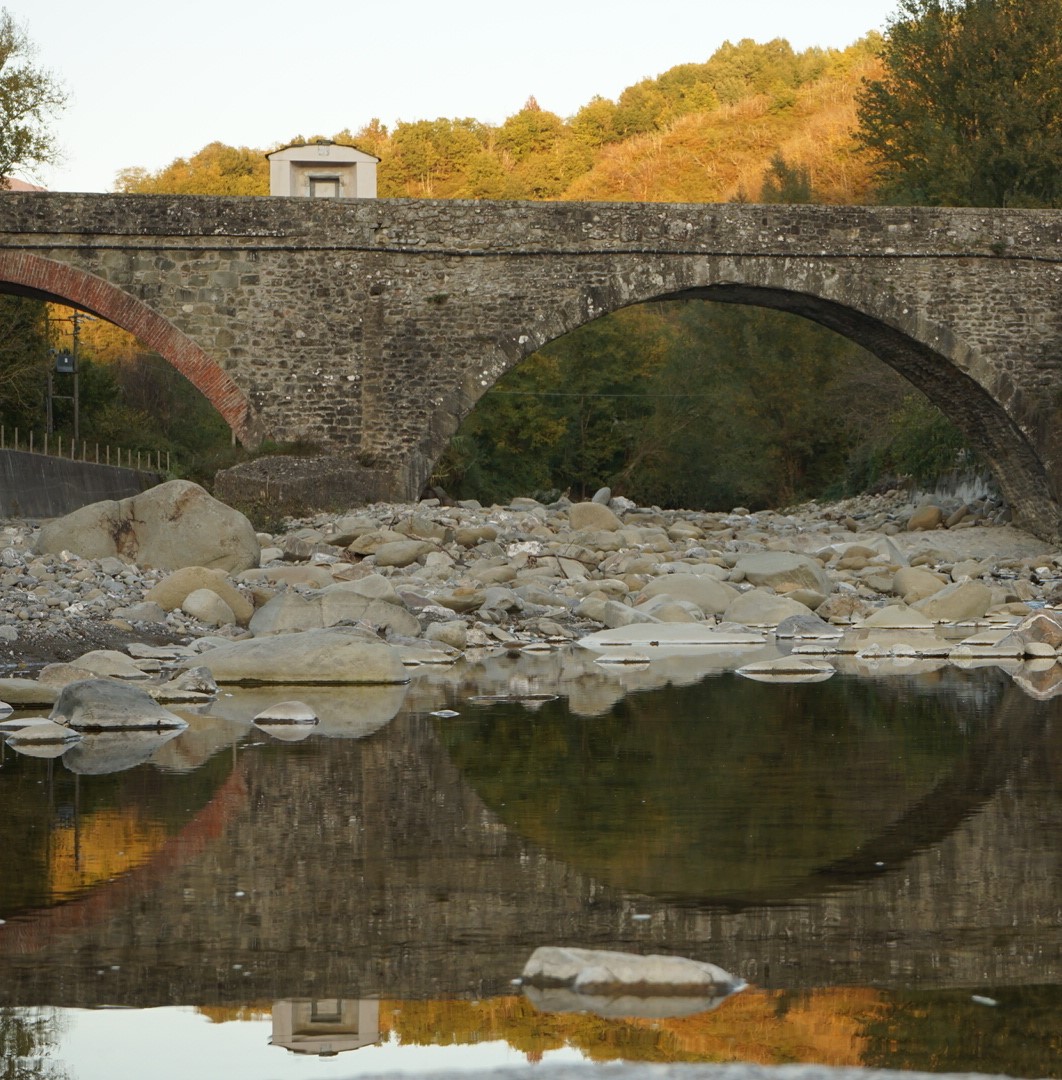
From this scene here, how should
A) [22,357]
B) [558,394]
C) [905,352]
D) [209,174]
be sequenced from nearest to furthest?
[905,352] → [22,357] → [558,394] → [209,174]

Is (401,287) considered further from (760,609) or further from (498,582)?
(760,609)

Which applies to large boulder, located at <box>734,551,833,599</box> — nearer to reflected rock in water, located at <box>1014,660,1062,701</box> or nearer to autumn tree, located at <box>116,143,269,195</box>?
reflected rock in water, located at <box>1014,660,1062,701</box>

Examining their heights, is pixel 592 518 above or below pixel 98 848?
below

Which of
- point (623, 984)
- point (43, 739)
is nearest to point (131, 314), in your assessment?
point (43, 739)

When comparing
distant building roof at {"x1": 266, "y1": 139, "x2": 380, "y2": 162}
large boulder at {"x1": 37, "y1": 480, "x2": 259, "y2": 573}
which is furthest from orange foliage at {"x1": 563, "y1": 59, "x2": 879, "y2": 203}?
large boulder at {"x1": 37, "y1": 480, "x2": 259, "y2": 573}

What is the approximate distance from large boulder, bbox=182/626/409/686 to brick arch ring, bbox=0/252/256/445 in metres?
10.8

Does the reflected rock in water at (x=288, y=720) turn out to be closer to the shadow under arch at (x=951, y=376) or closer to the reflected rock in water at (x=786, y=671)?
the reflected rock in water at (x=786, y=671)

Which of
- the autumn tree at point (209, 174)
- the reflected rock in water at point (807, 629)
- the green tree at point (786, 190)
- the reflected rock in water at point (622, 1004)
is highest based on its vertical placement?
the autumn tree at point (209, 174)

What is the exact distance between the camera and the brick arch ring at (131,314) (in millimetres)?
18859

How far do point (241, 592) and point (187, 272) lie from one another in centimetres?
854

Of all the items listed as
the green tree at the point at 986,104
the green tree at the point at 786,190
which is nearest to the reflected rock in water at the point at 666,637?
the green tree at the point at 986,104

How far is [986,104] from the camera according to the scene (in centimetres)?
2838

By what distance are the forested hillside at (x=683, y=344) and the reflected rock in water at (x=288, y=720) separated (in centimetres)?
1879

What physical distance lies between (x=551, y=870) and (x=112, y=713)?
335 centimetres
